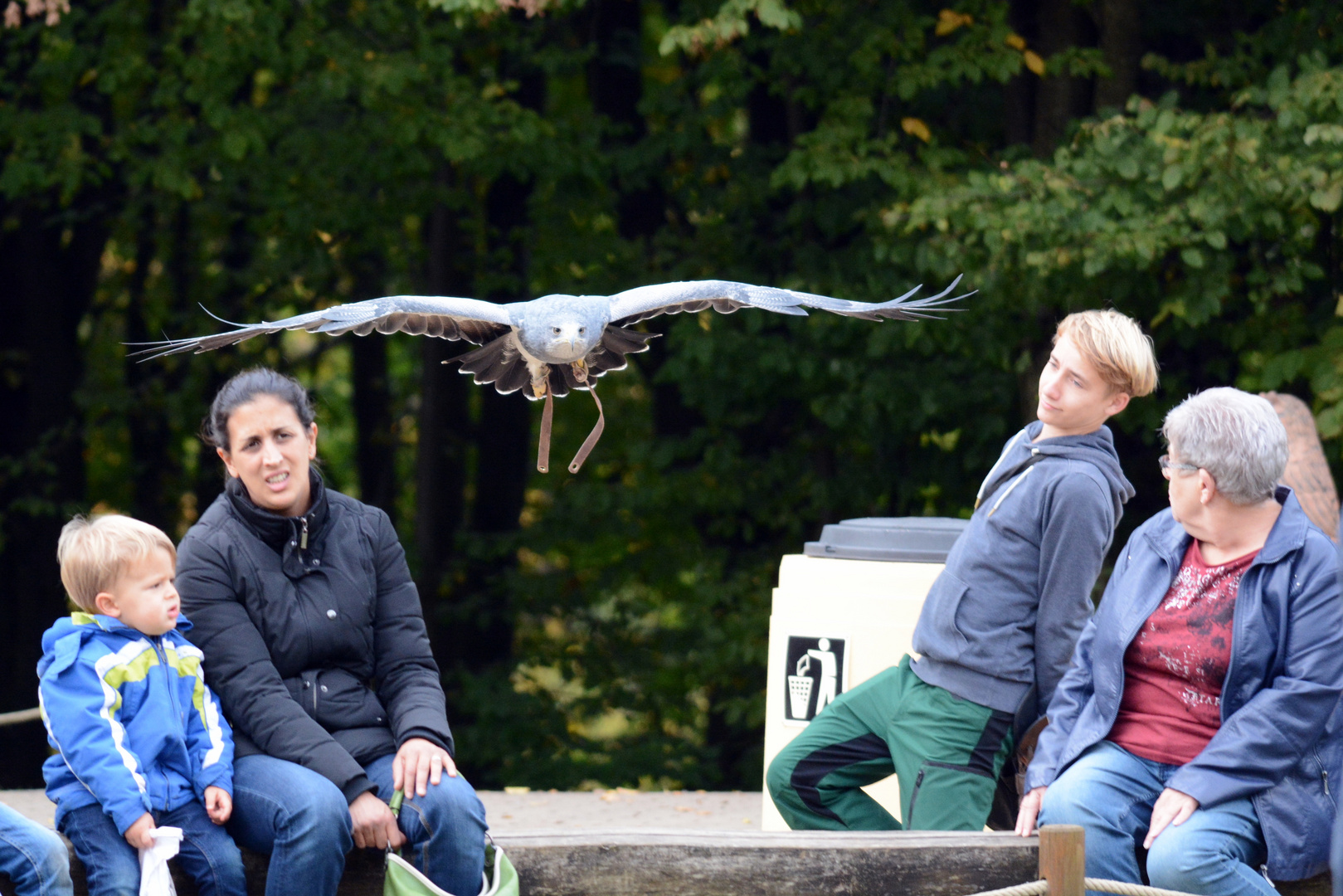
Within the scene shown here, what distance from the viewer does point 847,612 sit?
138 inches

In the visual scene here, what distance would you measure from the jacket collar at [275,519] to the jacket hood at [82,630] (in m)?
0.33

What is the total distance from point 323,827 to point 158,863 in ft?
0.90

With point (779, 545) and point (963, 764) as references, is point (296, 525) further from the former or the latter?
point (779, 545)

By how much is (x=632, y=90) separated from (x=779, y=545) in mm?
3264

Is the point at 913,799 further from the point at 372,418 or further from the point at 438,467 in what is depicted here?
the point at 372,418

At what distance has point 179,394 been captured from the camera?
9.37 metres

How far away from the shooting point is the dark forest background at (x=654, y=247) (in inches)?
223

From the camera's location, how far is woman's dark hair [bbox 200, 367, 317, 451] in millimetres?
2758

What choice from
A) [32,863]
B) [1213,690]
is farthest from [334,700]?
[1213,690]

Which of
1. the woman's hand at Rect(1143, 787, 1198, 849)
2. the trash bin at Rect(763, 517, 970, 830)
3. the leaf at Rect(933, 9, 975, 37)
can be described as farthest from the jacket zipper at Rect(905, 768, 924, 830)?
A: the leaf at Rect(933, 9, 975, 37)

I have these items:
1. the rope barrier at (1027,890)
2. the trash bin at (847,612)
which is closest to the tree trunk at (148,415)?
the trash bin at (847,612)

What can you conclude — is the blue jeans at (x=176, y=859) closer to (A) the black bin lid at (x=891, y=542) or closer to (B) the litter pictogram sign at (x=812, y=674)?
(B) the litter pictogram sign at (x=812, y=674)

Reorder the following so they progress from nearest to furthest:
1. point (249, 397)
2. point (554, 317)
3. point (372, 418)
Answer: point (249, 397), point (554, 317), point (372, 418)

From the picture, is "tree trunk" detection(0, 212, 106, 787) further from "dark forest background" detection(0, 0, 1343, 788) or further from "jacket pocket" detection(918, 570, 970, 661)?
"jacket pocket" detection(918, 570, 970, 661)
